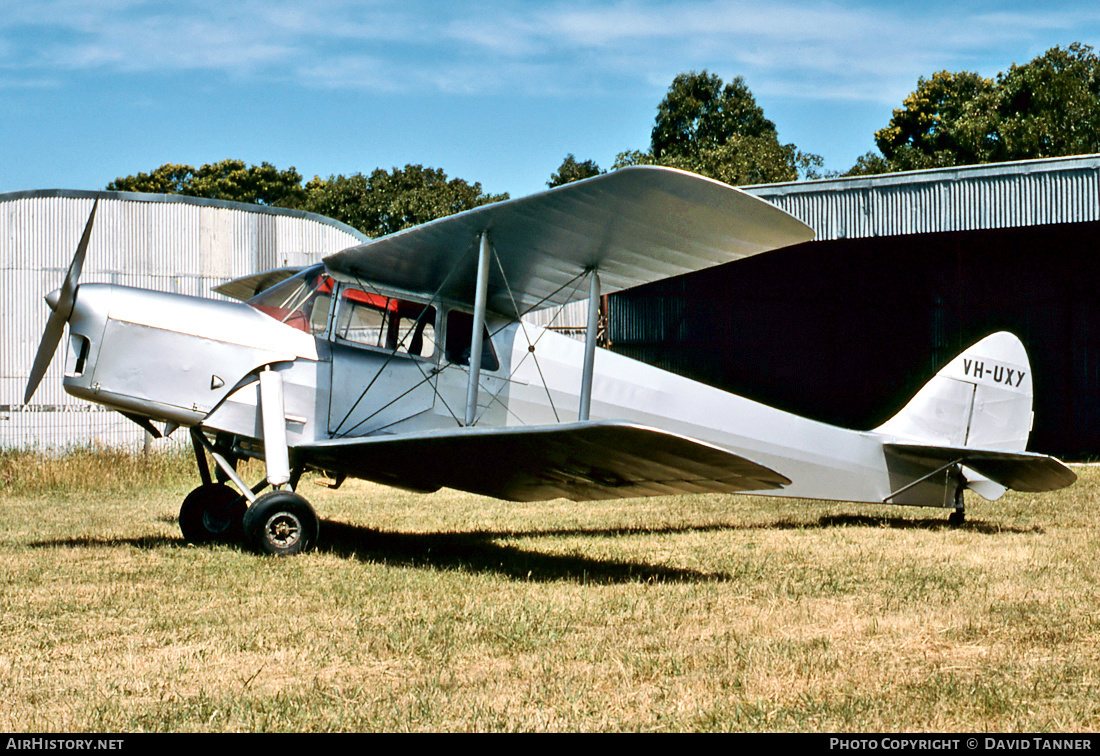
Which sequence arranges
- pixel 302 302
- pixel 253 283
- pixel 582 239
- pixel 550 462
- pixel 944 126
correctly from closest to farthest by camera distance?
1. pixel 550 462
2. pixel 582 239
3. pixel 302 302
4. pixel 253 283
5. pixel 944 126

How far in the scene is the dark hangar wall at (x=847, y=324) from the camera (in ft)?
73.6

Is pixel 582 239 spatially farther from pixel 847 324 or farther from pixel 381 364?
pixel 847 324

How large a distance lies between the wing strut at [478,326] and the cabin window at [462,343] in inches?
17.7

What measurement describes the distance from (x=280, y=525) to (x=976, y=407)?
618 centimetres

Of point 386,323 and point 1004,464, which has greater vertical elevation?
point 386,323

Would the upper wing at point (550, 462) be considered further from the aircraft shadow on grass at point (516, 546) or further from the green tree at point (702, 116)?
the green tree at point (702, 116)

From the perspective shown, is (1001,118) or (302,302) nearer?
(302,302)

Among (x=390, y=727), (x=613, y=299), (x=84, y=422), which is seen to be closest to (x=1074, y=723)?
(x=390, y=727)

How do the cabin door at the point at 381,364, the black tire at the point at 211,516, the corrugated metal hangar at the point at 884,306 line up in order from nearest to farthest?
1. the cabin door at the point at 381,364
2. the black tire at the point at 211,516
3. the corrugated metal hangar at the point at 884,306

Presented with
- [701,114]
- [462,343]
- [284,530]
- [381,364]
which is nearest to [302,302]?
[381,364]

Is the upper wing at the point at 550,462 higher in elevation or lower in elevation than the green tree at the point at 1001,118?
lower

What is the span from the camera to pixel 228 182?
52062 millimetres

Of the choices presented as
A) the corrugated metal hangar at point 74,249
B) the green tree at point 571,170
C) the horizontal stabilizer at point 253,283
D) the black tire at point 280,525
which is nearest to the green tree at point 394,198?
the green tree at point 571,170
